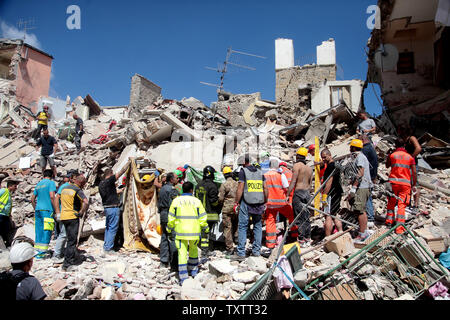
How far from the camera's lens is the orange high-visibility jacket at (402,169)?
14.7 feet

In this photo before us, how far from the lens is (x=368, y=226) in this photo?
4738mm

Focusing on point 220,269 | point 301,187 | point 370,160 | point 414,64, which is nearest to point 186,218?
point 220,269

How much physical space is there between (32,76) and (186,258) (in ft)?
79.2

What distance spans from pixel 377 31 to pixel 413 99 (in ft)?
9.78

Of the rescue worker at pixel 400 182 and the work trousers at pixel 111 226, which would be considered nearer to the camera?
the rescue worker at pixel 400 182

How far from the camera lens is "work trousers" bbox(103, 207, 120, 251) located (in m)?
5.14

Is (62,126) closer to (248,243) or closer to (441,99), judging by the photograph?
(248,243)

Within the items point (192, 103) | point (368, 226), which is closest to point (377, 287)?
point (368, 226)

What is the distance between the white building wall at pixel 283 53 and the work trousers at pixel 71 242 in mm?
18232

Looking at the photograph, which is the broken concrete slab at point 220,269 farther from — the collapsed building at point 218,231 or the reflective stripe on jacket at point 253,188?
the reflective stripe on jacket at point 253,188

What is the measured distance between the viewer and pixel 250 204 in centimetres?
454

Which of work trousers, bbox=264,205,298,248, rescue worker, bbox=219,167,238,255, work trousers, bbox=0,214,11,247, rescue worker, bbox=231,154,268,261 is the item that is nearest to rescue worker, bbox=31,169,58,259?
work trousers, bbox=0,214,11,247

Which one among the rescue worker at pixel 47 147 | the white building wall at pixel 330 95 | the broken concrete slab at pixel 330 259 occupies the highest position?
the white building wall at pixel 330 95

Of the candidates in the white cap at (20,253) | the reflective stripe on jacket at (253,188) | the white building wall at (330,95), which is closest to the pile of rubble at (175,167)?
the reflective stripe on jacket at (253,188)
